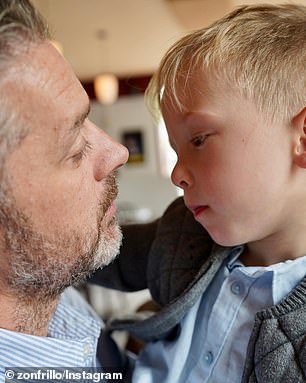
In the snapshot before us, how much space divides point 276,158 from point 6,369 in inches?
22.1

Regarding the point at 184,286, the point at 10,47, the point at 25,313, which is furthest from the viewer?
the point at 184,286

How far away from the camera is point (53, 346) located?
838 millimetres

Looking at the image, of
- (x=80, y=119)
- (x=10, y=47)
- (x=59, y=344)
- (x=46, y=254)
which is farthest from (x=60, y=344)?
(x=10, y=47)

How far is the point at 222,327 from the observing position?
90 cm

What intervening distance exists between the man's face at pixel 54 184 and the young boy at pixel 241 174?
0.16 metres

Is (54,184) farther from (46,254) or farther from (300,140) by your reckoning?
(300,140)

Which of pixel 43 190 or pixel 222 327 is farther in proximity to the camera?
pixel 222 327

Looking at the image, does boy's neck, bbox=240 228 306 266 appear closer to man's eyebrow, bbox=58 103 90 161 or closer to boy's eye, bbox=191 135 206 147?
boy's eye, bbox=191 135 206 147

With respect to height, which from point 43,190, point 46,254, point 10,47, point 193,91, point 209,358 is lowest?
point 209,358

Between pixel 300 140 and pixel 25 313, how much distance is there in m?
0.55

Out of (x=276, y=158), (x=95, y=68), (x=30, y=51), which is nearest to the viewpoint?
(x=30, y=51)

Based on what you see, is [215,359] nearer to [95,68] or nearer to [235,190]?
[235,190]

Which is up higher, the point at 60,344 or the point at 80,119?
the point at 80,119

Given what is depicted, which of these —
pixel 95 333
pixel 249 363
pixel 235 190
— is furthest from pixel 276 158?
pixel 95 333
